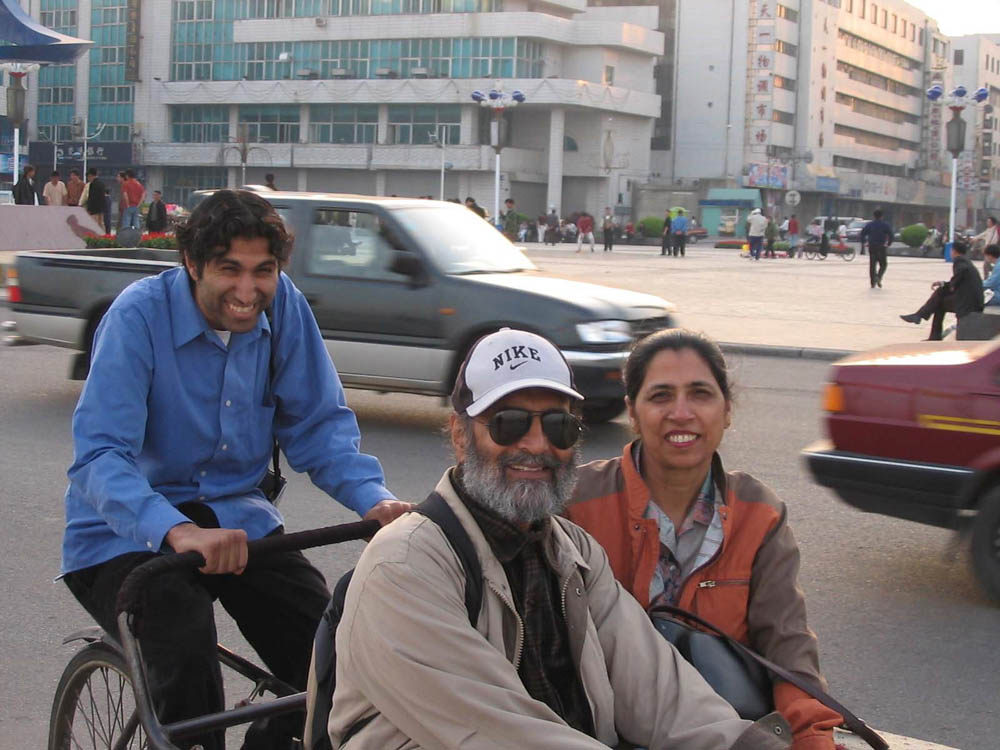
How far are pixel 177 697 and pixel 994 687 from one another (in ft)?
10.9

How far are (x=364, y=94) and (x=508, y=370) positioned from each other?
8790 centimetres

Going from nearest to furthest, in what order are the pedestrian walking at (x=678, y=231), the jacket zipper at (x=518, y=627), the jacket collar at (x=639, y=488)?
the jacket zipper at (x=518, y=627)
the jacket collar at (x=639, y=488)
the pedestrian walking at (x=678, y=231)

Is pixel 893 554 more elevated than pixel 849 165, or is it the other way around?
pixel 849 165

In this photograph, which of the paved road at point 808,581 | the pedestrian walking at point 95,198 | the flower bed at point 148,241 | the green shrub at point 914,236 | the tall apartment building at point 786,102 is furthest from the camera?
the tall apartment building at point 786,102

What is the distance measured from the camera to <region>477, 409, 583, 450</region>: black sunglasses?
252 centimetres

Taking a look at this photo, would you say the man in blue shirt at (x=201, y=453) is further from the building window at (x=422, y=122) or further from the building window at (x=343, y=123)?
the building window at (x=343, y=123)

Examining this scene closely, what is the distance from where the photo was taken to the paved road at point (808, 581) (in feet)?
15.6

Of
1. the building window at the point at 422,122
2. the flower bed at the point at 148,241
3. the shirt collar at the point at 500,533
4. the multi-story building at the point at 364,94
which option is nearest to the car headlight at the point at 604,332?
the shirt collar at the point at 500,533

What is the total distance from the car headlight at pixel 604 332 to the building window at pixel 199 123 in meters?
85.6

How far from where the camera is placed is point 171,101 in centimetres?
9256

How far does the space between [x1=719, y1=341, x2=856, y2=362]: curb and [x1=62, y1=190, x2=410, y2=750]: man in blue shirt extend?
13.1 metres

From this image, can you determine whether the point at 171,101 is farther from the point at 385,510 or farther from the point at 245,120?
the point at 385,510

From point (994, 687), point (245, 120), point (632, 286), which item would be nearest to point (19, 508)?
point (994, 687)

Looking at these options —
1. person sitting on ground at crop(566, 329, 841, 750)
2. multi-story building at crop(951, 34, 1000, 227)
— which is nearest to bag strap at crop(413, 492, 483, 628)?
person sitting on ground at crop(566, 329, 841, 750)
